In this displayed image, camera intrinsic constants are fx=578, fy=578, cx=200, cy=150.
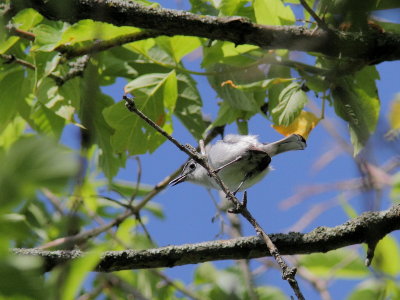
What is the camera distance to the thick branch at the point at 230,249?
8.13 ft

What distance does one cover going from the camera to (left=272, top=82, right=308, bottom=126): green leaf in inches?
115

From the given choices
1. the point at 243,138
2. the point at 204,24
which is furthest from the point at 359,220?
the point at 243,138

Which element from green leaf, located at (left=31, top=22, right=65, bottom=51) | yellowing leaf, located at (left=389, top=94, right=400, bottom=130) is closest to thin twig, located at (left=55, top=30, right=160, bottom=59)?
green leaf, located at (left=31, top=22, right=65, bottom=51)

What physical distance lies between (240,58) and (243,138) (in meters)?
0.68

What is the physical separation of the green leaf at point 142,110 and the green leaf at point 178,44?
125 mm

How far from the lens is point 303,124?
10.2 feet

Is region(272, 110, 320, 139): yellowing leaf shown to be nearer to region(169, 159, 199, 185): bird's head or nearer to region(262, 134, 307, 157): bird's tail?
region(262, 134, 307, 157): bird's tail

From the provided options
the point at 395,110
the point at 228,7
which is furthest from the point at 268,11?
the point at 395,110

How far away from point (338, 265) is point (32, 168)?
8.49ft

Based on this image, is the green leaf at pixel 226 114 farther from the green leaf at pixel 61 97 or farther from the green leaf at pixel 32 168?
the green leaf at pixel 32 168

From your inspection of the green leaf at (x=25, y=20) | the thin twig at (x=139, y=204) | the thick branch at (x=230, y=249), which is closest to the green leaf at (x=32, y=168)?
the thick branch at (x=230, y=249)

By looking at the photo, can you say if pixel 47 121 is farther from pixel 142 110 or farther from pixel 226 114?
pixel 226 114

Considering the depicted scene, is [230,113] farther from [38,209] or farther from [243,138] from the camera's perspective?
[38,209]

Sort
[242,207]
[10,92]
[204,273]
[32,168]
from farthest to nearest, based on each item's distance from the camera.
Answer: [204,273]
[10,92]
[242,207]
[32,168]
